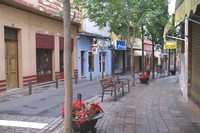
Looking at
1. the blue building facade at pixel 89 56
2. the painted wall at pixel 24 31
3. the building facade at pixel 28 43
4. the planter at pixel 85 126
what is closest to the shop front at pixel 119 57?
the blue building facade at pixel 89 56

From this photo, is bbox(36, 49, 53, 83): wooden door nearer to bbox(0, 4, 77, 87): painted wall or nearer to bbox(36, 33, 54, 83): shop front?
bbox(36, 33, 54, 83): shop front

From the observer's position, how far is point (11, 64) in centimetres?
1811

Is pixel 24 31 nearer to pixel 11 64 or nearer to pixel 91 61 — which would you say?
pixel 11 64

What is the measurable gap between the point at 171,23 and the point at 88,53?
757 inches

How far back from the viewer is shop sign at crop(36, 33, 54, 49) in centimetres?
2055

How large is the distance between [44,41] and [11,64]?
375 centimetres

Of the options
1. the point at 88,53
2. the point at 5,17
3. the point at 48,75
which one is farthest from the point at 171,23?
the point at 88,53

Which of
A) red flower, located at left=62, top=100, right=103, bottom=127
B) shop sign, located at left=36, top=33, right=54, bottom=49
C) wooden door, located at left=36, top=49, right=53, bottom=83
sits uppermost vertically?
shop sign, located at left=36, top=33, right=54, bottom=49

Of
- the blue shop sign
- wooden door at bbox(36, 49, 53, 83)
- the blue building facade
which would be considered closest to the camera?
wooden door at bbox(36, 49, 53, 83)

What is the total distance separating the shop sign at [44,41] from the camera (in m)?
20.5

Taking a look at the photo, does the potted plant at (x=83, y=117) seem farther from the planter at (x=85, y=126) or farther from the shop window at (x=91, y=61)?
the shop window at (x=91, y=61)

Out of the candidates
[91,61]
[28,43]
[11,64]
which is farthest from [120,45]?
[11,64]

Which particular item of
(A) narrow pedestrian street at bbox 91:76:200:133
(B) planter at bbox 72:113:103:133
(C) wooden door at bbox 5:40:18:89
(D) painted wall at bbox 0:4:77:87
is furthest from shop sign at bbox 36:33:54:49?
(B) planter at bbox 72:113:103:133

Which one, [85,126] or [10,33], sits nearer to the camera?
[85,126]
